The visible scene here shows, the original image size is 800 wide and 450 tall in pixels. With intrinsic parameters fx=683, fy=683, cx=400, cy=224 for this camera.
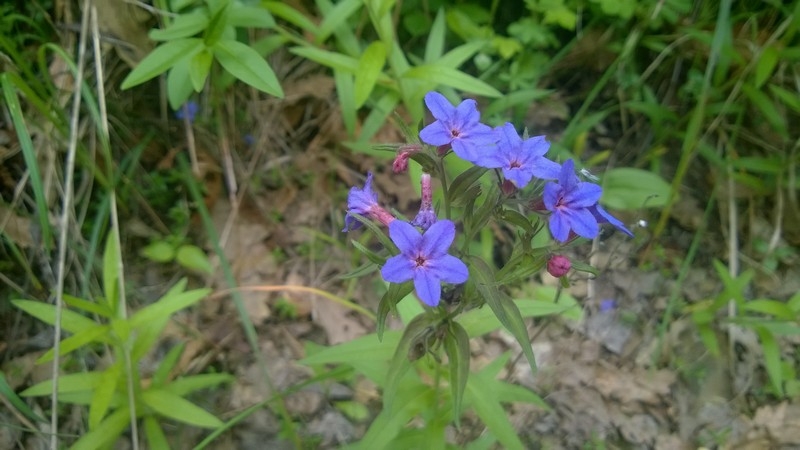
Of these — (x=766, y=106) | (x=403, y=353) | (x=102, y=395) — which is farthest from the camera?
(x=766, y=106)

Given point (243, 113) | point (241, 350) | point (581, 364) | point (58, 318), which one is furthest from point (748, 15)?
point (58, 318)

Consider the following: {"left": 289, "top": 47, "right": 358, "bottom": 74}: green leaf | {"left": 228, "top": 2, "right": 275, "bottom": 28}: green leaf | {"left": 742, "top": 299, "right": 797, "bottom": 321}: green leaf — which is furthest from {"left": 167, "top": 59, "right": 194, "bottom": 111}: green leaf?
{"left": 742, "top": 299, "right": 797, "bottom": 321}: green leaf

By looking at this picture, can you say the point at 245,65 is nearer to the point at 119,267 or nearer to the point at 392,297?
the point at 119,267

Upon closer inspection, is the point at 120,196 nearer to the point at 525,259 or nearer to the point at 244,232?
the point at 244,232

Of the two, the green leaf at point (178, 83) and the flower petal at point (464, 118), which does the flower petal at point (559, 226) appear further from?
the green leaf at point (178, 83)

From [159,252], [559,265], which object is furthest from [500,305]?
[159,252]

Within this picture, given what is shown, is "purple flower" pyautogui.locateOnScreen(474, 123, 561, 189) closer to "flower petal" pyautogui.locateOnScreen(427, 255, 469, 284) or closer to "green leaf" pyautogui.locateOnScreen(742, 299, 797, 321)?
"flower petal" pyautogui.locateOnScreen(427, 255, 469, 284)

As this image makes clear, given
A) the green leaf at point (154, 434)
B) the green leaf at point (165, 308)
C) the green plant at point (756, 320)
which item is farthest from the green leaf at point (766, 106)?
the green leaf at point (154, 434)
